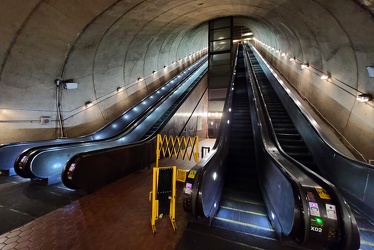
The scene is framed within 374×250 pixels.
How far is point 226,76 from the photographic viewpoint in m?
14.2

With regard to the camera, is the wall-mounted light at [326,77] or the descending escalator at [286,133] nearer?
the descending escalator at [286,133]

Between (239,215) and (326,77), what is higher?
(326,77)

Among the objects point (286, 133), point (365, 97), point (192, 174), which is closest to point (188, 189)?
point (192, 174)

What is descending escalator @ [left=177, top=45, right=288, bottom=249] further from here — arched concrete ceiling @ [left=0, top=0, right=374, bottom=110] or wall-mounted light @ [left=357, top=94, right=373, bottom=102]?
arched concrete ceiling @ [left=0, top=0, right=374, bottom=110]

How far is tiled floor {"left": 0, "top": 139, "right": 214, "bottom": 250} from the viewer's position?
2.51 metres

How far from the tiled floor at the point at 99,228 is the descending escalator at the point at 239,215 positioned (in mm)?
373

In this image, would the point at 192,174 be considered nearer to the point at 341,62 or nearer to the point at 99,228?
the point at 99,228

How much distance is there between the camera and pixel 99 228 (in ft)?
9.42

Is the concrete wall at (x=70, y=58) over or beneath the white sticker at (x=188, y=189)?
over

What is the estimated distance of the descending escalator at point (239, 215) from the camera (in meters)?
2.57

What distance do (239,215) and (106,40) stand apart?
7.59 metres

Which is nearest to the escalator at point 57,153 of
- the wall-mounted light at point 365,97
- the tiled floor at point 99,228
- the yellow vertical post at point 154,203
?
the tiled floor at point 99,228

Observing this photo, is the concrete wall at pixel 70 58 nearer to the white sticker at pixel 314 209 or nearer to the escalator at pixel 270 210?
the escalator at pixel 270 210

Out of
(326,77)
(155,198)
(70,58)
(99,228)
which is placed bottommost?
(99,228)
